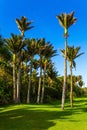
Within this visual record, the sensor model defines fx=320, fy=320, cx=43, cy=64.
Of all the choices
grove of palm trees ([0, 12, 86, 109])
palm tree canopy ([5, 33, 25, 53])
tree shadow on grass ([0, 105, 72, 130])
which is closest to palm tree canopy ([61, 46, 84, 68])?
grove of palm trees ([0, 12, 86, 109])

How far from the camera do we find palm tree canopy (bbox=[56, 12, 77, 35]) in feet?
169

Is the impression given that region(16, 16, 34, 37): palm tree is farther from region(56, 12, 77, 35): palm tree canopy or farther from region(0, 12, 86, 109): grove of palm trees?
region(56, 12, 77, 35): palm tree canopy

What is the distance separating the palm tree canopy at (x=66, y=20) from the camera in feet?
169

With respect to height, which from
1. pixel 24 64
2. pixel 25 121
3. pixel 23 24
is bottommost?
pixel 25 121

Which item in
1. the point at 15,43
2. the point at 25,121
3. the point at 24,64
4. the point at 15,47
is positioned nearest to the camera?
the point at 25,121

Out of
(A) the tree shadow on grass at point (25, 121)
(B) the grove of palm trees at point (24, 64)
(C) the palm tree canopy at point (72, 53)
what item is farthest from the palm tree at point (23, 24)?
(A) the tree shadow on grass at point (25, 121)

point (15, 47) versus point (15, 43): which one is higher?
point (15, 43)

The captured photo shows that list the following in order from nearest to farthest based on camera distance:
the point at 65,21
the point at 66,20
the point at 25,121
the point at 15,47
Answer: the point at 25,121 < the point at 66,20 < the point at 65,21 < the point at 15,47

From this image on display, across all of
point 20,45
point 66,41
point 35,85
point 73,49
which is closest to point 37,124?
point 66,41

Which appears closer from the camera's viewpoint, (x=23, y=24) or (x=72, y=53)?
(x=72, y=53)

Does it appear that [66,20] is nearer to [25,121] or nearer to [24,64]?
[25,121]

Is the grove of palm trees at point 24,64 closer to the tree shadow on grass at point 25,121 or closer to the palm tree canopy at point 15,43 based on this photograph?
the palm tree canopy at point 15,43

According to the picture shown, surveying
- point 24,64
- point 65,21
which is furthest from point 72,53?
point 24,64

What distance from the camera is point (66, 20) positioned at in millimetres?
51844
